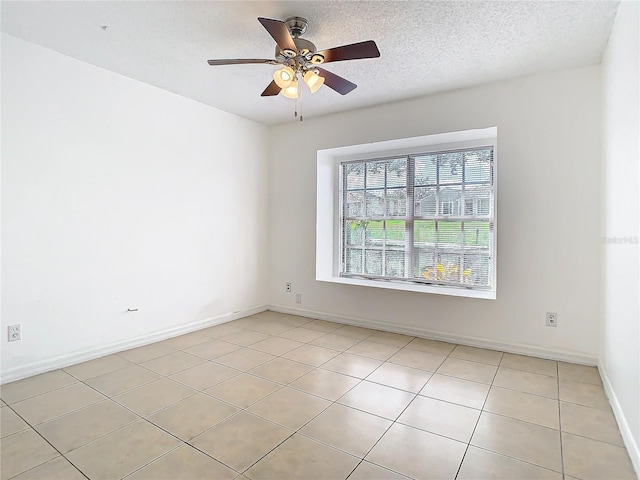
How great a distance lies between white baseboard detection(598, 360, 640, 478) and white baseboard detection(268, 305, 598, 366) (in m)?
0.36

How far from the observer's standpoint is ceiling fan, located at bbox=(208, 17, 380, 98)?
2.11 meters

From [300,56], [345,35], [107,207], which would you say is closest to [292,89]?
[300,56]

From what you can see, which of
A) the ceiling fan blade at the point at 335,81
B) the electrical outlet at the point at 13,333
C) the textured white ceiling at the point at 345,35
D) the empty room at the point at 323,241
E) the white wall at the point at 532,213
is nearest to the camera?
the empty room at the point at 323,241

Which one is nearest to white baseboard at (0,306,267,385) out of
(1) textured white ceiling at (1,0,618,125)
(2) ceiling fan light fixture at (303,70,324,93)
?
(1) textured white ceiling at (1,0,618,125)

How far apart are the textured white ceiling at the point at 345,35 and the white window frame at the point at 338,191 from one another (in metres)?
0.62

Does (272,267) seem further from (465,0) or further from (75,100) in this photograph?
(465,0)

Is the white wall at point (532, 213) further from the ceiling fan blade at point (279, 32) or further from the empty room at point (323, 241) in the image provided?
the ceiling fan blade at point (279, 32)

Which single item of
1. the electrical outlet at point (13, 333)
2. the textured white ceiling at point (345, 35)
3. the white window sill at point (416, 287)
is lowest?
the electrical outlet at point (13, 333)

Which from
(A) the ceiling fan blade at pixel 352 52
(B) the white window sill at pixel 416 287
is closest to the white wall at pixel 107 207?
(B) the white window sill at pixel 416 287

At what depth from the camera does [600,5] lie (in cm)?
218

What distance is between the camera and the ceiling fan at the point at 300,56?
2111 millimetres

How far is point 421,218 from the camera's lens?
4.19 meters

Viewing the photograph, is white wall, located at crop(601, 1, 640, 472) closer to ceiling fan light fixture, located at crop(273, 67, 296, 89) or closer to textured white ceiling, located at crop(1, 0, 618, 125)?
textured white ceiling, located at crop(1, 0, 618, 125)

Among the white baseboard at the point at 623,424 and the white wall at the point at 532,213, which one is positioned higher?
the white wall at the point at 532,213
